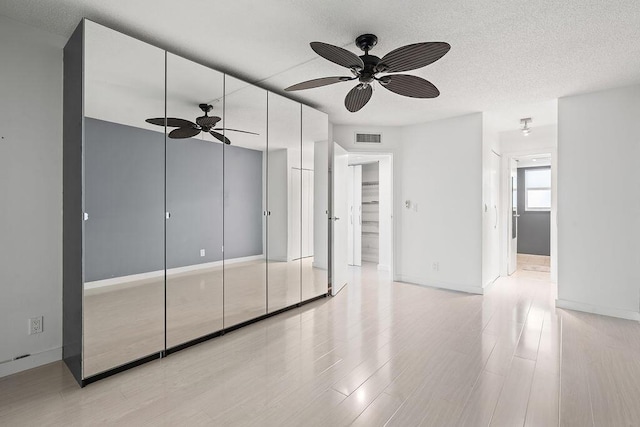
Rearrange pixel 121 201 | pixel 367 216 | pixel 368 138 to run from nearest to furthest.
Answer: pixel 121 201 → pixel 368 138 → pixel 367 216

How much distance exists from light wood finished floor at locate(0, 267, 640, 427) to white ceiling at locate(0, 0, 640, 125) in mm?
2682

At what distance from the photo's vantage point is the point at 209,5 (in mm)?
2221

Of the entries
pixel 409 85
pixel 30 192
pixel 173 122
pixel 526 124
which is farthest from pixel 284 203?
pixel 526 124

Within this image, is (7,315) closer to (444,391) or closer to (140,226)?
(140,226)

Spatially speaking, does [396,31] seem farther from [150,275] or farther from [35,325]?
[35,325]

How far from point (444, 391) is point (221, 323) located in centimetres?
208

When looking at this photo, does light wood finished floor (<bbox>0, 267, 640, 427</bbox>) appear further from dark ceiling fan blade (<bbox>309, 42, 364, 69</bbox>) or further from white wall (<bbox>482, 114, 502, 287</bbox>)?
dark ceiling fan blade (<bbox>309, 42, 364, 69</bbox>)

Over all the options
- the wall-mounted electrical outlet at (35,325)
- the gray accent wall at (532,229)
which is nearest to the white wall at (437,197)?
the wall-mounted electrical outlet at (35,325)

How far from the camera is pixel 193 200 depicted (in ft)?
9.71

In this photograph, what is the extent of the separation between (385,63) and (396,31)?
1.27 feet

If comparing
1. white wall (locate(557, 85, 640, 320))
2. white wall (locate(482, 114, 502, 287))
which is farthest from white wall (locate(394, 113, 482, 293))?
white wall (locate(557, 85, 640, 320))

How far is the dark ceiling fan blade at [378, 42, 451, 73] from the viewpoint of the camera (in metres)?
2.04

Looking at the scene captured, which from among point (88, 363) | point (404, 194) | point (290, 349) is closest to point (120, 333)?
point (88, 363)

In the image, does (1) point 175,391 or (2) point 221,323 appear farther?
(2) point 221,323
